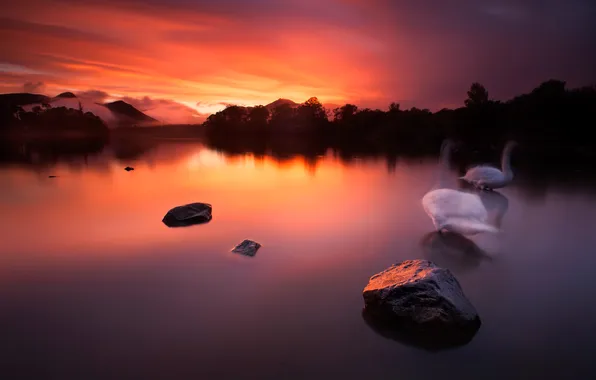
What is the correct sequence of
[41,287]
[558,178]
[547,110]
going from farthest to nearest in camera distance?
[547,110] → [558,178] → [41,287]

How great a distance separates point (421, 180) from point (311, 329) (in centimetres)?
2076

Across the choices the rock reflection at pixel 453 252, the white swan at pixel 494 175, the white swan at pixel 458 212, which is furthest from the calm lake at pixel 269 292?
the white swan at pixel 494 175

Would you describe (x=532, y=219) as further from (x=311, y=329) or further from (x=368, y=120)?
(x=368, y=120)

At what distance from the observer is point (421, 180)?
24344 millimetres

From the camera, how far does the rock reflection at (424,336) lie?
16.4 ft

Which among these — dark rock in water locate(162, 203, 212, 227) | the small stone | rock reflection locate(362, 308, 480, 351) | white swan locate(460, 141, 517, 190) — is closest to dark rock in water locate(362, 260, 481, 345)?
rock reflection locate(362, 308, 480, 351)

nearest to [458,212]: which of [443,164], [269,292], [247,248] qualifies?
[443,164]

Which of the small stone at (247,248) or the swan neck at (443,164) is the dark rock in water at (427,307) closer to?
the small stone at (247,248)

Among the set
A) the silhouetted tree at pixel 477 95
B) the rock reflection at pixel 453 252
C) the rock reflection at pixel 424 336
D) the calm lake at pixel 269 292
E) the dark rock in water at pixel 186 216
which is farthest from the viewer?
the silhouetted tree at pixel 477 95

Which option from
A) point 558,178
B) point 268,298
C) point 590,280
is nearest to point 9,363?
point 268,298

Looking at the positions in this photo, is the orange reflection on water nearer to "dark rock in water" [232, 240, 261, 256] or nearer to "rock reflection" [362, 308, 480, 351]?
"dark rock in water" [232, 240, 261, 256]

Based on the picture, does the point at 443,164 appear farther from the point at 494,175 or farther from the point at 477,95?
the point at 477,95

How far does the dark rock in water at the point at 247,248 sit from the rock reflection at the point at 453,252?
422 centimetres

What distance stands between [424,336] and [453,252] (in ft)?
13.6
